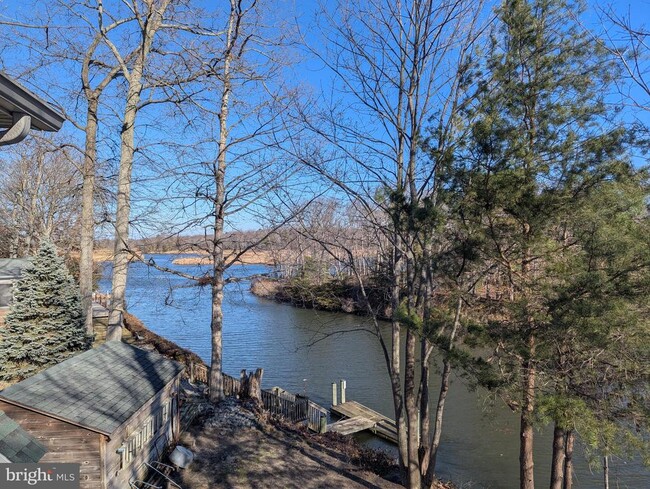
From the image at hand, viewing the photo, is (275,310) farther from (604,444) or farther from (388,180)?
(604,444)

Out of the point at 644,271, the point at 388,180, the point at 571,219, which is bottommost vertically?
the point at 644,271

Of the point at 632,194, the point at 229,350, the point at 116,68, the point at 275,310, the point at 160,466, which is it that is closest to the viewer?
the point at 632,194

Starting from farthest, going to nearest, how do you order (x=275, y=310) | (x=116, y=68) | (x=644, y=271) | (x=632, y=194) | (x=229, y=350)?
(x=275, y=310), (x=229, y=350), (x=116, y=68), (x=632, y=194), (x=644, y=271)

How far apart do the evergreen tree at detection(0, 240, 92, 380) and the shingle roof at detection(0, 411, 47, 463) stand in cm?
1010

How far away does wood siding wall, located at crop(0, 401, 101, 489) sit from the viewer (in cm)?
605

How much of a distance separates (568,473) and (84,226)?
13.0 meters

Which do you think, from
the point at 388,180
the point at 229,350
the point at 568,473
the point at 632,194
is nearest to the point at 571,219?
the point at 632,194

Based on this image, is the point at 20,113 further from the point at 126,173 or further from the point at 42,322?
the point at 42,322

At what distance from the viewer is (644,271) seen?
5402 mm

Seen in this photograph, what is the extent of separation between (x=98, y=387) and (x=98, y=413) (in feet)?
3.15

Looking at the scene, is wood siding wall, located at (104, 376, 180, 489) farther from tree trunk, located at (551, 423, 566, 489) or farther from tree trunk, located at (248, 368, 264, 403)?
tree trunk, located at (551, 423, 566, 489)

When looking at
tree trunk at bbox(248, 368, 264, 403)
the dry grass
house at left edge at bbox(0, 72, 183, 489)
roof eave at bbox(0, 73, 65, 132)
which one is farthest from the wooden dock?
roof eave at bbox(0, 73, 65, 132)

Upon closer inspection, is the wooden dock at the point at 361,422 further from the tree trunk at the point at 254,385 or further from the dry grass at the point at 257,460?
the dry grass at the point at 257,460

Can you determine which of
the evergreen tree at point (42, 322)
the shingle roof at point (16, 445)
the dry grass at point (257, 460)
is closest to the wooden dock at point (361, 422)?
the dry grass at point (257, 460)
